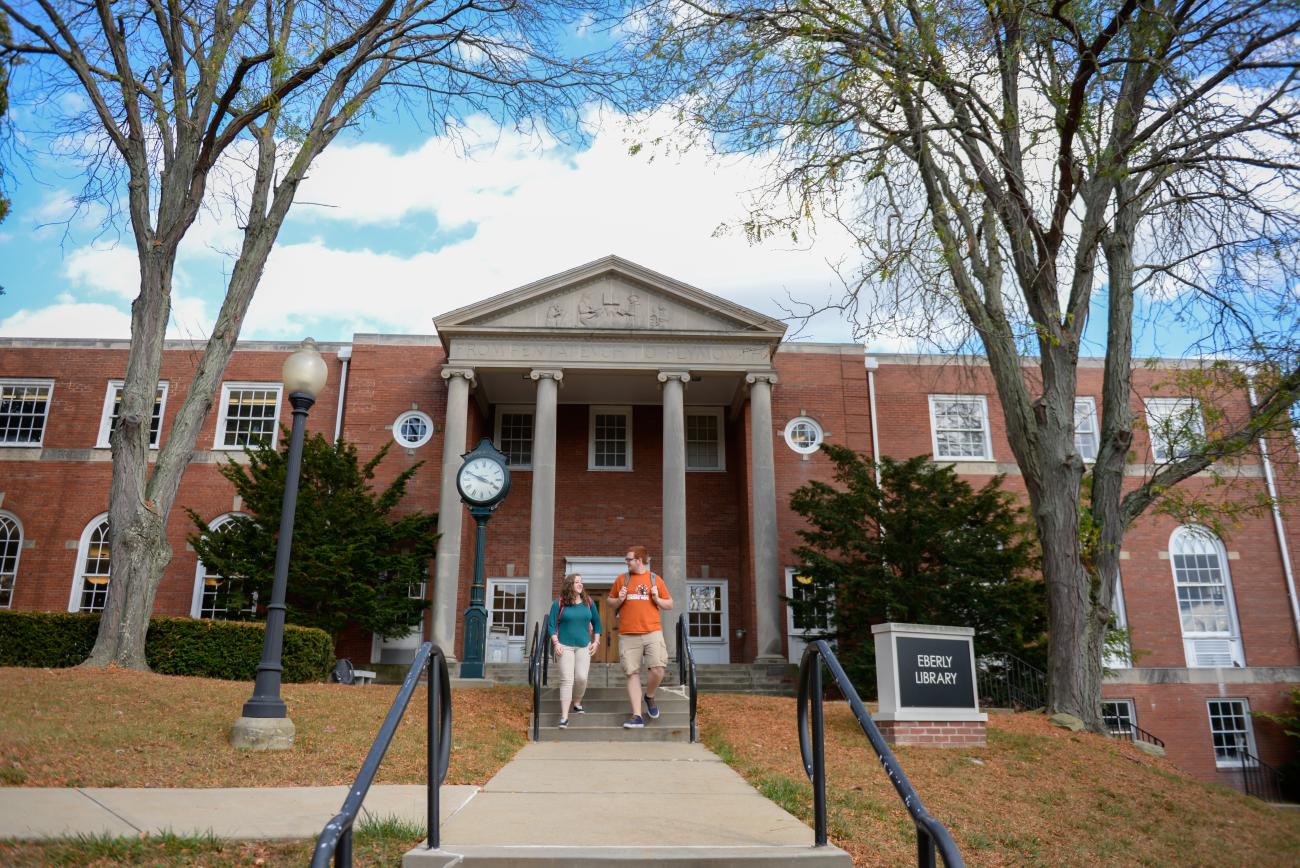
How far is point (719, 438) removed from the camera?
24203mm

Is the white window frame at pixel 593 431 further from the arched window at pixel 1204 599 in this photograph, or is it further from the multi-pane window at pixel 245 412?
the arched window at pixel 1204 599

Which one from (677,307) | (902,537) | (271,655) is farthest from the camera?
(677,307)

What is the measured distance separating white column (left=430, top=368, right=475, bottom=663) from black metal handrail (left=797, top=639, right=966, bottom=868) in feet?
47.5

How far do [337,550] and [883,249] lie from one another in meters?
A: 12.7

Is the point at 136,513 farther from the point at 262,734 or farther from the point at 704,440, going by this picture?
the point at 704,440

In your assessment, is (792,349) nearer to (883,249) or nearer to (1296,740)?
(883,249)

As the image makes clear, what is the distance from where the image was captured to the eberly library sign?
1055cm

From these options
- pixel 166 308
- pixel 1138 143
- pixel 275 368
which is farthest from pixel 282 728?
pixel 275 368

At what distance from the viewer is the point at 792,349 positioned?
23984 millimetres

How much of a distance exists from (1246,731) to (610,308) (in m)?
18.1

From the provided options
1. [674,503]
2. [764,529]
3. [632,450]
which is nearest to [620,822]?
[674,503]

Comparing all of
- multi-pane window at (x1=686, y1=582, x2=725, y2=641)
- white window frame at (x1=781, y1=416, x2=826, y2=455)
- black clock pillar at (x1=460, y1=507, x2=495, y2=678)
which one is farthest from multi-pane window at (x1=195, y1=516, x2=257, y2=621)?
white window frame at (x1=781, y1=416, x2=826, y2=455)

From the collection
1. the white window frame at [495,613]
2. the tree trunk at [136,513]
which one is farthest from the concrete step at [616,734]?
the white window frame at [495,613]

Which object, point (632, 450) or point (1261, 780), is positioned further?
point (632, 450)
